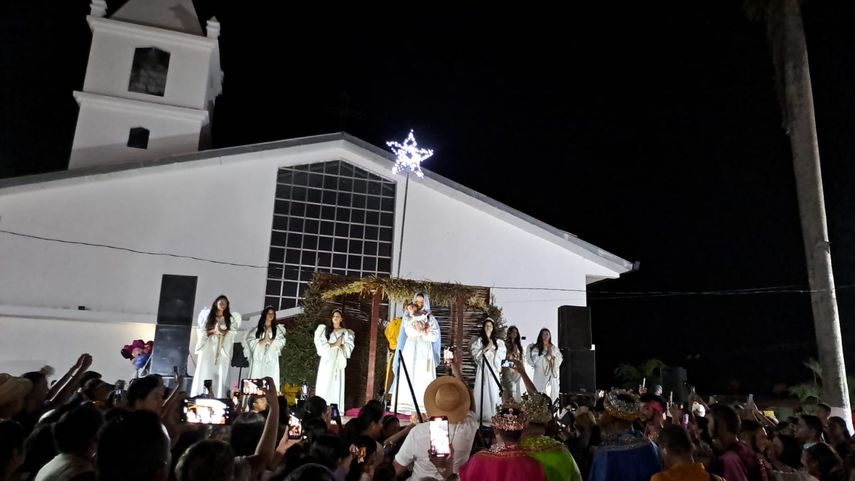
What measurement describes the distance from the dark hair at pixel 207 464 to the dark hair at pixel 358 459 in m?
1.71

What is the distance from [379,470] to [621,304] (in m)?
30.5

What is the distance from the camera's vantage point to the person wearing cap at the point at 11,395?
4547 mm

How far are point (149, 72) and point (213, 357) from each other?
47.1 ft

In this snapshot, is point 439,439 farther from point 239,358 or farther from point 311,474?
point 239,358

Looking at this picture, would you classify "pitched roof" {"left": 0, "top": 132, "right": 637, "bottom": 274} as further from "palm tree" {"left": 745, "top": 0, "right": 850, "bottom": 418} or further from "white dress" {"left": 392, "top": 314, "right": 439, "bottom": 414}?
"white dress" {"left": 392, "top": 314, "right": 439, "bottom": 414}

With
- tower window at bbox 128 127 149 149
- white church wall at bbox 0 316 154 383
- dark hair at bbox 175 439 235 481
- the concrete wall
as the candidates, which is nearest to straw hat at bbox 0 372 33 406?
dark hair at bbox 175 439 235 481

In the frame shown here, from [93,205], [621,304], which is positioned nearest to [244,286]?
[93,205]

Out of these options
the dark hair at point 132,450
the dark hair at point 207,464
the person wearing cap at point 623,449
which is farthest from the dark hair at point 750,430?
the dark hair at point 132,450

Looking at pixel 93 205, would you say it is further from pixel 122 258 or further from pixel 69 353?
pixel 69 353

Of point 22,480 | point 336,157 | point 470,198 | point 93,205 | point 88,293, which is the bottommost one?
point 22,480

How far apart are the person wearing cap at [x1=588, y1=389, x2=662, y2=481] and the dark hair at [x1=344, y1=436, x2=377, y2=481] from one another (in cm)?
155

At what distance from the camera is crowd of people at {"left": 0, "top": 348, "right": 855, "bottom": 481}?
2668 millimetres

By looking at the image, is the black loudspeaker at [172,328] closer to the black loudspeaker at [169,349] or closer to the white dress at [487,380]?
the black loudspeaker at [169,349]

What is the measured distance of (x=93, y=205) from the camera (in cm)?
1612
